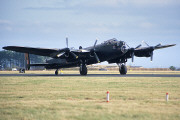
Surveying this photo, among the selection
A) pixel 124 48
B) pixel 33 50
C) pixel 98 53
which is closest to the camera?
pixel 33 50

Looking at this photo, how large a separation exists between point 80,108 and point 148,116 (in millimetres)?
4019

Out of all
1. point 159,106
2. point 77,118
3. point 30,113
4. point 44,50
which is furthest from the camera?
point 44,50

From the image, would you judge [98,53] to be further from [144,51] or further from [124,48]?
[144,51]

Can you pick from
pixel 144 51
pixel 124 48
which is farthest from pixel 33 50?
pixel 144 51

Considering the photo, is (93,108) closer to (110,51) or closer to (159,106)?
(159,106)

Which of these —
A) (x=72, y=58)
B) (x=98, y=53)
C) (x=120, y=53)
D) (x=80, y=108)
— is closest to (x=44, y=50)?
(x=72, y=58)

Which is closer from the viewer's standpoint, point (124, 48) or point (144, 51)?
point (124, 48)

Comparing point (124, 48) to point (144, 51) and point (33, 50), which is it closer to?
point (144, 51)

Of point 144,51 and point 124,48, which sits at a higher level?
point 124,48

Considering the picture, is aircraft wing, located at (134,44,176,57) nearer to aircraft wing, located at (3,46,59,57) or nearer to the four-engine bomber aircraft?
the four-engine bomber aircraft

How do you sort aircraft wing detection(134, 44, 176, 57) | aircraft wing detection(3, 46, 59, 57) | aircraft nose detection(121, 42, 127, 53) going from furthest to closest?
aircraft wing detection(134, 44, 176, 57) → aircraft nose detection(121, 42, 127, 53) → aircraft wing detection(3, 46, 59, 57)

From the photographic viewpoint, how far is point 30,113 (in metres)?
13.6

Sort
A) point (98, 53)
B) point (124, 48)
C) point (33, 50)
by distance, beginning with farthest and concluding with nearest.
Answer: point (98, 53)
point (124, 48)
point (33, 50)

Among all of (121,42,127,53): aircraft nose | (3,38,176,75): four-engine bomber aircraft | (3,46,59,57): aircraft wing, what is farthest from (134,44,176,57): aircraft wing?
(3,46,59,57): aircraft wing
